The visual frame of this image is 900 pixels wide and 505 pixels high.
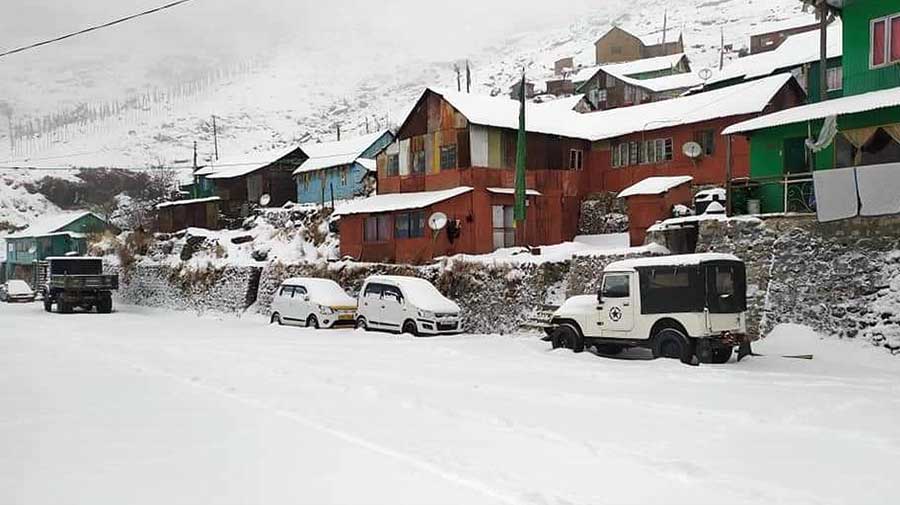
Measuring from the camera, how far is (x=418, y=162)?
30.4 metres

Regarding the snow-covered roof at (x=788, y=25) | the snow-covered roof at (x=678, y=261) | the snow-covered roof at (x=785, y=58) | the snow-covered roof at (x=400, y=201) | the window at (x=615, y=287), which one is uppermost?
the snow-covered roof at (x=788, y=25)

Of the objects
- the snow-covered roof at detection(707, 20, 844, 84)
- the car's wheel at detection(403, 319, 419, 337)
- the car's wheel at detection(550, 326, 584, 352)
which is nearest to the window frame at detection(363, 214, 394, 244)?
the car's wheel at detection(403, 319, 419, 337)

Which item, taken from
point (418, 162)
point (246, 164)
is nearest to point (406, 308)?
point (418, 162)

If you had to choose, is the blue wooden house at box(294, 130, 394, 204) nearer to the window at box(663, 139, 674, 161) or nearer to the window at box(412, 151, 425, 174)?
the window at box(412, 151, 425, 174)

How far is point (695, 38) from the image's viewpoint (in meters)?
110

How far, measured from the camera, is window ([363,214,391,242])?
28688mm

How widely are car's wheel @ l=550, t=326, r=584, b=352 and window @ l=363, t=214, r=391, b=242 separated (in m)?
12.8

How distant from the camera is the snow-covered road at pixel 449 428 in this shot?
6410 mm

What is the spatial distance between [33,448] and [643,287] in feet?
37.4

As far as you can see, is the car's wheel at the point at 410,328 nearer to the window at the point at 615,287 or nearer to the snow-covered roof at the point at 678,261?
the window at the point at 615,287

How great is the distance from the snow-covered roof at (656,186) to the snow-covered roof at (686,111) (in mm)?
3102

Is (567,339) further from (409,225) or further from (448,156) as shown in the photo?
(448,156)

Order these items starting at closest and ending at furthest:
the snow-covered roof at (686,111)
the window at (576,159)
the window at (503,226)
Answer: the window at (503,226), the snow-covered roof at (686,111), the window at (576,159)

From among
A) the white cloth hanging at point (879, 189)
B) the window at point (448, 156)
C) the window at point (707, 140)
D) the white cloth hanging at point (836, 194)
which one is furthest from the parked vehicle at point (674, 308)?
the window at point (707, 140)
